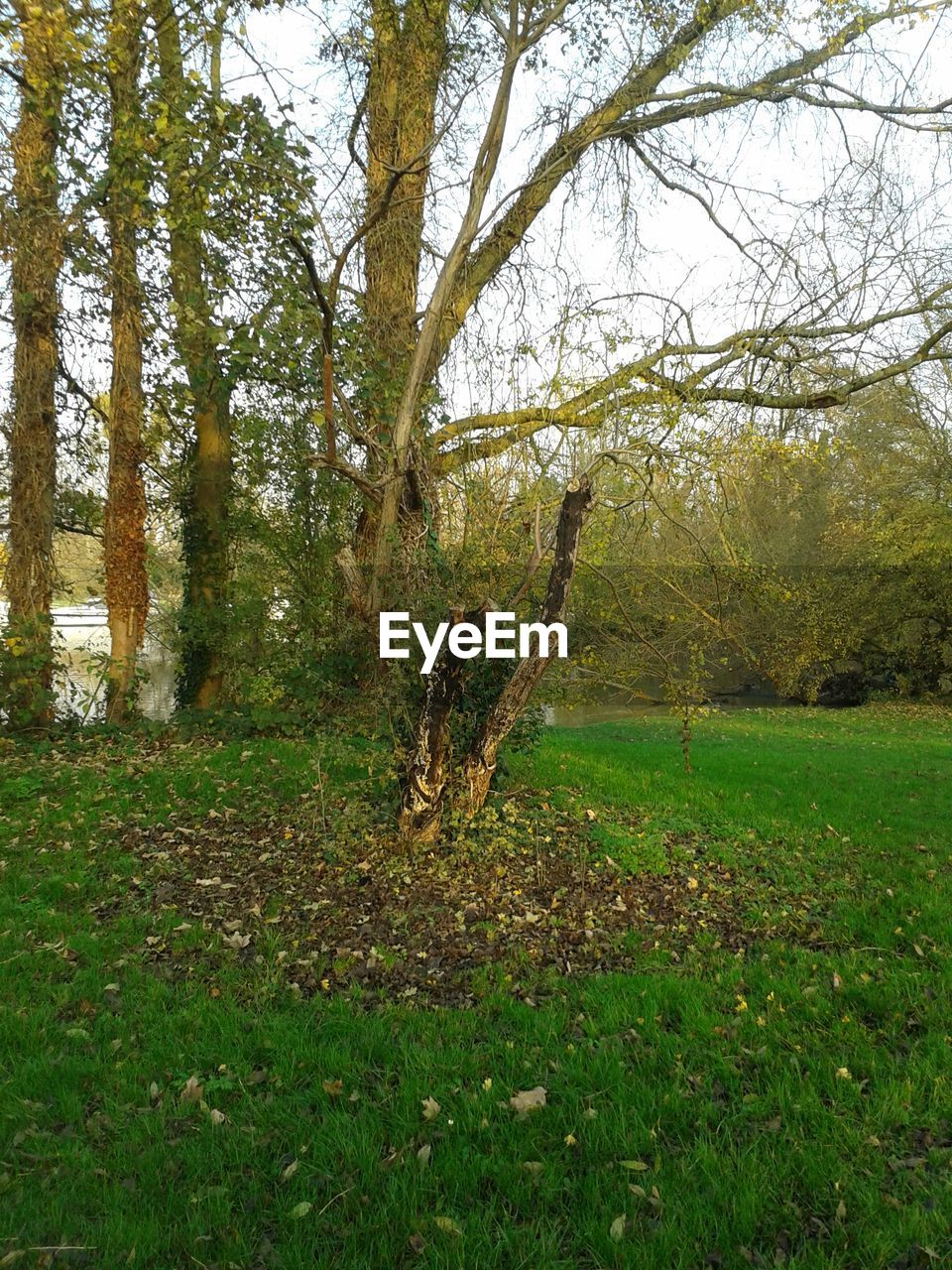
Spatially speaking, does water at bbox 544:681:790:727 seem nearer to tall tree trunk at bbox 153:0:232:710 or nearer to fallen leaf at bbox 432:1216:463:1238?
tall tree trunk at bbox 153:0:232:710

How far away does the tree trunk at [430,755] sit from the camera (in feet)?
18.6

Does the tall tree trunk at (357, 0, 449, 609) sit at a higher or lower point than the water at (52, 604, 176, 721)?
higher

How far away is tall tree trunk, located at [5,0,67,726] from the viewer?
961 cm

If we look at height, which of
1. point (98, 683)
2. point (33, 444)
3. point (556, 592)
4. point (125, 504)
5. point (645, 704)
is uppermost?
point (33, 444)

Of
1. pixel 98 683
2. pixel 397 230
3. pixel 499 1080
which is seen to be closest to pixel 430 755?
pixel 499 1080

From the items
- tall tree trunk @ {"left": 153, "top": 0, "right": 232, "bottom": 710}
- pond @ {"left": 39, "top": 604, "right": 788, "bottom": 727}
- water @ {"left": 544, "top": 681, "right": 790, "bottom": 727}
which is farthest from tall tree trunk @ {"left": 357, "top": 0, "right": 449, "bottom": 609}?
water @ {"left": 544, "top": 681, "right": 790, "bottom": 727}

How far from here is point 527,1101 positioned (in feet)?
9.91

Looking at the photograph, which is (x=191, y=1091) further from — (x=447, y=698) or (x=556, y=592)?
(x=556, y=592)

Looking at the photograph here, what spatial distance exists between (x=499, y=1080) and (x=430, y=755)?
275 cm

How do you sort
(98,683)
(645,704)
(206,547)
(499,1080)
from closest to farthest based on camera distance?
1. (499,1080)
2. (98,683)
3. (206,547)
4. (645,704)

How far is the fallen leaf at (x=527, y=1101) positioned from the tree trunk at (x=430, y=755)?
2.78m

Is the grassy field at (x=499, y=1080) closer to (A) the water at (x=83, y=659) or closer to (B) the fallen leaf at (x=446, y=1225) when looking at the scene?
(B) the fallen leaf at (x=446, y=1225)

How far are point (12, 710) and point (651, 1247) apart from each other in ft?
32.4

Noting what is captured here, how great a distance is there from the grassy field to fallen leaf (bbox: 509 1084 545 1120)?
0.06 ft
